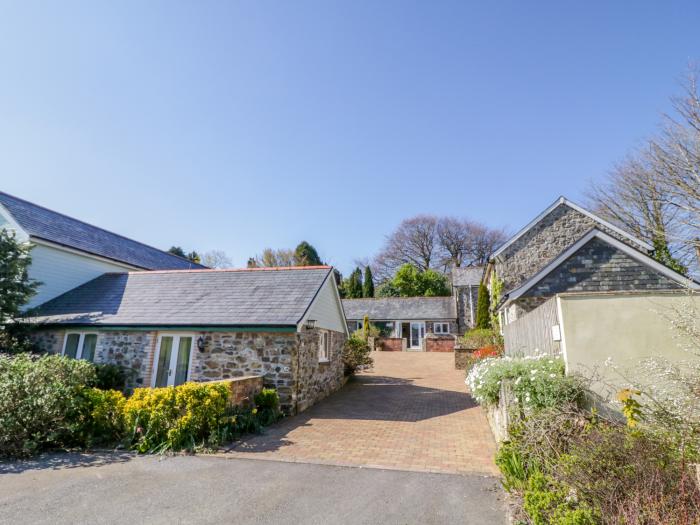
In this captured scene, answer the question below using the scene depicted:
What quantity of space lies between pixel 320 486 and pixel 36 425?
5.96m

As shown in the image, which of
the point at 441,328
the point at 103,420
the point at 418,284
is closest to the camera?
the point at 103,420

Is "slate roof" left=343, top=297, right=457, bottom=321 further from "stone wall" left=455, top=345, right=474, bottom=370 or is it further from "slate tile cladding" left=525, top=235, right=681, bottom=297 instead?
"slate tile cladding" left=525, top=235, right=681, bottom=297

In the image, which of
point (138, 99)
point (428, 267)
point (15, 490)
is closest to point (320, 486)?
point (15, 490)

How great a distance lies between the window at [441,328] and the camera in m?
32.5

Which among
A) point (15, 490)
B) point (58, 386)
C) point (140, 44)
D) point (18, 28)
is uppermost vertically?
point (140, 44)

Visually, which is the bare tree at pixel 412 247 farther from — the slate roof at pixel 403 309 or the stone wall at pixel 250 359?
the stone wall at pixel 250 359

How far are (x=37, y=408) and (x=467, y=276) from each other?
109ft

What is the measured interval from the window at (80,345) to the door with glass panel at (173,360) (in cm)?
279

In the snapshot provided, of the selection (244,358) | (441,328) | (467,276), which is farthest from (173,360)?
(467,276)

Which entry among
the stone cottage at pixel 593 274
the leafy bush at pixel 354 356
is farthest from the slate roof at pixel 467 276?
the leafy bush at pixel 354 356

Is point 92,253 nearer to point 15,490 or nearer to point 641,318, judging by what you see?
point 15,490

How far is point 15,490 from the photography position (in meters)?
5.23

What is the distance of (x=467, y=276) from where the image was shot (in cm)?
3516

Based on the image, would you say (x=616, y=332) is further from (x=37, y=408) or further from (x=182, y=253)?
(x=182, y=253)
